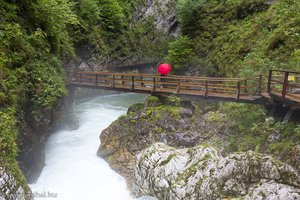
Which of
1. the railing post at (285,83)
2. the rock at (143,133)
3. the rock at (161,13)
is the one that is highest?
the rock at (161,13)

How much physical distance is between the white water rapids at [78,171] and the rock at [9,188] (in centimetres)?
387

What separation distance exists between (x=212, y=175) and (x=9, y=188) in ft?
19.4

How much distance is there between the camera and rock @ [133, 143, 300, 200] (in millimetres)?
7273

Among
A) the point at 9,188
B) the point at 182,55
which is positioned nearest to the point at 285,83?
the point at 9,188

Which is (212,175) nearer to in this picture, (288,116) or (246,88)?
(288,116)

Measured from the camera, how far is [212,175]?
8.20m

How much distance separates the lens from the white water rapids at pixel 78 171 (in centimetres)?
1198

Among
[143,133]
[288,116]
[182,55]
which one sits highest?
[182,55]

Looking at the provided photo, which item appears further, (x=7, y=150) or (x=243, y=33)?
(x=243, y=33)

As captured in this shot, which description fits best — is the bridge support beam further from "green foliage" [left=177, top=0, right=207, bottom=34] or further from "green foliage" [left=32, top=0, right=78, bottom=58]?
"green foliage" [left=177, top=0, right=207, bottom=34]

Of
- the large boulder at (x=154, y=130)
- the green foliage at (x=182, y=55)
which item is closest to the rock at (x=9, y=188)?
the large boulder at (x=154, y=130)

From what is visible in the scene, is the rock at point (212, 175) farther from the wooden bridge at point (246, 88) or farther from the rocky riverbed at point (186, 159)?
the wooden bridge at point (246, 88)

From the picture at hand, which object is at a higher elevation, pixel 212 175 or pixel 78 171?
pixel 212 175

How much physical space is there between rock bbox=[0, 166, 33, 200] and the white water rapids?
12.7ft
